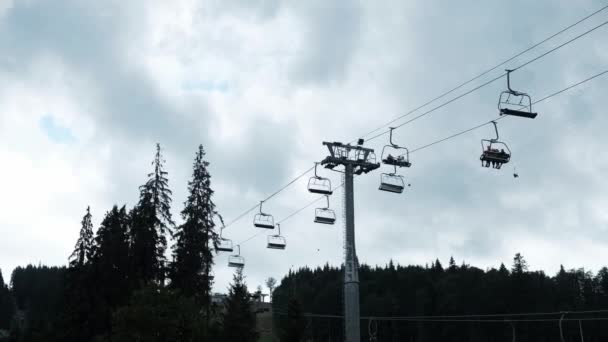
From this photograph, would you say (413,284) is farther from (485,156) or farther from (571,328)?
(485,156)

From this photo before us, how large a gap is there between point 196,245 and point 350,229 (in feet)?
86.5

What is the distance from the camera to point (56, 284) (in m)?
176

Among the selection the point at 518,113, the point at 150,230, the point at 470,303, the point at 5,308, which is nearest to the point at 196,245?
the point at 150,230

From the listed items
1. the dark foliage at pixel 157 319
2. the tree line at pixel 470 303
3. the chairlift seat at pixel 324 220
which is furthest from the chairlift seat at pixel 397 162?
the tree line at pixel 470 303

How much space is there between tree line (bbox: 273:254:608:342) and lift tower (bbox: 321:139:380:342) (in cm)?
6480

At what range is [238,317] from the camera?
4666 cm

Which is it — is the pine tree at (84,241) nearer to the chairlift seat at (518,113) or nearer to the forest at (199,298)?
the forest at (199,298)

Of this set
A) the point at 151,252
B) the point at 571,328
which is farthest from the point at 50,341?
the point at 571,328

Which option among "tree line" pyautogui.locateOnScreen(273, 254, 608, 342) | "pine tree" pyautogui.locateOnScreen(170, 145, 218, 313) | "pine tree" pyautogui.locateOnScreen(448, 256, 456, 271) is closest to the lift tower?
"pine tree" pyautogui.locateOnScreen(170, 145, 218, 313)

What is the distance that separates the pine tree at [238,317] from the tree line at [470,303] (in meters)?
52.7

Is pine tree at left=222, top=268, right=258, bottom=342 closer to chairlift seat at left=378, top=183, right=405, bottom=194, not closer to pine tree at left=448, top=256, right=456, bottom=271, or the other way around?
chairlift seat at left=378, top=183, right=405, bottom=194

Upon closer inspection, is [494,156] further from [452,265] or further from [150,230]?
[452,265]

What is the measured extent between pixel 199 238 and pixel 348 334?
2805 centimetres

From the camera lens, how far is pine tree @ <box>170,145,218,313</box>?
58.0 m
